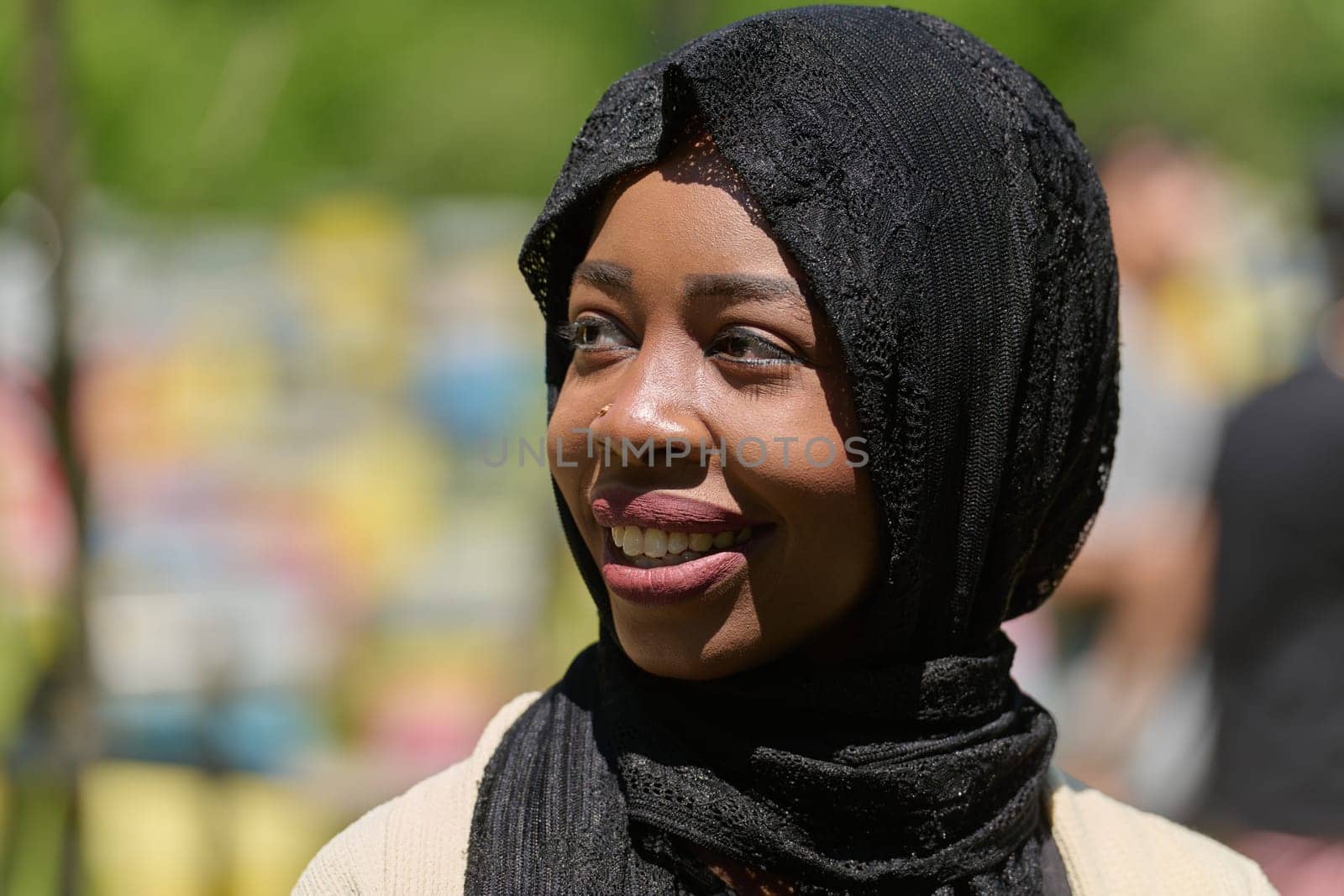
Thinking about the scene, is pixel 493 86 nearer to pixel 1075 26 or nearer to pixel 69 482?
pixel 69 482

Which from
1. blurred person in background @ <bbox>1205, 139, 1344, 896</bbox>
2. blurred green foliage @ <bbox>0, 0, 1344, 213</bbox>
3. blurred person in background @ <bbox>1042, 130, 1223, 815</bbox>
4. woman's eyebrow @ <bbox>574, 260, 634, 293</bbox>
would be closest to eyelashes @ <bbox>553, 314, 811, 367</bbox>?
woman's eyebrow @ <bbox>574, 260, 634, 293</bbox>

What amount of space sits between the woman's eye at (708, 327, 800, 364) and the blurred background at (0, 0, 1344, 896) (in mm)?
729

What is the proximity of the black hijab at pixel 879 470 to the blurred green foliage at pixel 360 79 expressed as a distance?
1.58 metres

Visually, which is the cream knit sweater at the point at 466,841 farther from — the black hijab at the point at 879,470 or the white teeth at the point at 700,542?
the white teeth at the point at 700,542

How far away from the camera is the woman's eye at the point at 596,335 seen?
5.13 feet

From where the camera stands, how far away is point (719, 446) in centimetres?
146

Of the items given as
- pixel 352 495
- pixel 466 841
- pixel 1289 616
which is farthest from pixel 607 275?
pixel 352 495

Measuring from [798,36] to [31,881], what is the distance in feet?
11.1

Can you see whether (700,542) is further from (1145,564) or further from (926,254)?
(1145,564)

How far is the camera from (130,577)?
20.4 ft

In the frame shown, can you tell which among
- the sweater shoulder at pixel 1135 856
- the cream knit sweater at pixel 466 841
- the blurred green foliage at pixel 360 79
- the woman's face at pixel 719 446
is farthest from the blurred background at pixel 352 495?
the sweater shoulder at pixel 1135 856

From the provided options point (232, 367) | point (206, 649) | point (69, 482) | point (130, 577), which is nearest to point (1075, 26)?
point (69, 482)

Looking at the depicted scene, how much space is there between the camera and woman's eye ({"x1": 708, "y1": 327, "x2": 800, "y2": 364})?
4.80ft

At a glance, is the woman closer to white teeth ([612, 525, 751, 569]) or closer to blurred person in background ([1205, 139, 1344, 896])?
white teeth ([612, 525, 751, 569])
